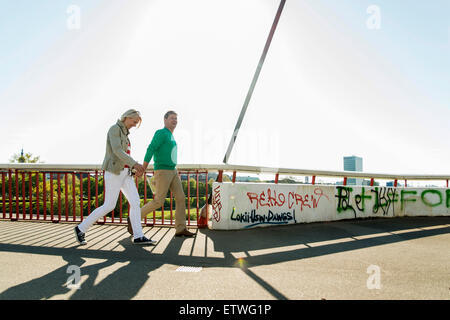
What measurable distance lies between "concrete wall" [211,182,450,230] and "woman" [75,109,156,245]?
63.2 inches

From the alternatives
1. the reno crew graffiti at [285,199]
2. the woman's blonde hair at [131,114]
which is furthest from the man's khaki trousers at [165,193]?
the reno crew graffiti at [285,199]

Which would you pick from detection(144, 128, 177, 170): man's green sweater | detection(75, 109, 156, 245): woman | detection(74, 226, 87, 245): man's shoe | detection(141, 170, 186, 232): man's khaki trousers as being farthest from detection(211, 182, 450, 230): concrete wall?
detection(74, 226, 87, 245): man's shoe

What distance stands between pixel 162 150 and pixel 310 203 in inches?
132

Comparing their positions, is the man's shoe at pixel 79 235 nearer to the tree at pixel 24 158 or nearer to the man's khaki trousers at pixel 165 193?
the man's khaki trousers at pixel 165 193

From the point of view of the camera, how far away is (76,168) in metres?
5.95

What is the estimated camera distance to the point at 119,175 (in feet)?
13.5

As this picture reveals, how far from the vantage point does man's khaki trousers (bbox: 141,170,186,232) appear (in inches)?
179

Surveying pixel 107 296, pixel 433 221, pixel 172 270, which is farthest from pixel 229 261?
pixel 433 221

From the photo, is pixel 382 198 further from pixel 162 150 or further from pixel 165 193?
pixel 162 150

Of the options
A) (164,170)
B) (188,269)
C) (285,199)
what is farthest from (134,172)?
(285,199)

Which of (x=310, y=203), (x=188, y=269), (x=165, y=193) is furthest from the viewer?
(x=310, y=203)

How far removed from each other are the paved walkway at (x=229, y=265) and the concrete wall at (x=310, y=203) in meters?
0.43
